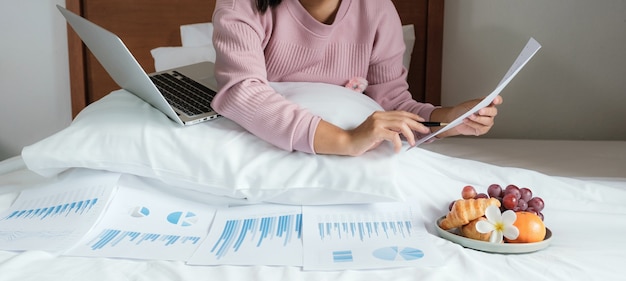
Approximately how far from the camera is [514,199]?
39.8 inches

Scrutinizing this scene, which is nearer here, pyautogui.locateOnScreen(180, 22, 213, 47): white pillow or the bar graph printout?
the bar graph printout

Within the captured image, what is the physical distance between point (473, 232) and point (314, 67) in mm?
533

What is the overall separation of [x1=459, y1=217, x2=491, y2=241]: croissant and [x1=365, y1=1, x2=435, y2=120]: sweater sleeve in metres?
0.45

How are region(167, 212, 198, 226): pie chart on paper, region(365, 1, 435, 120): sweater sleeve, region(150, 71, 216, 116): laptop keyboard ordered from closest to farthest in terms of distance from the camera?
region(167, 212, 198, 226): pie chart on paper < region(150, 71, 216, 116): laptop keyboard < region(365, 1, 435, 120): sweater sleeve

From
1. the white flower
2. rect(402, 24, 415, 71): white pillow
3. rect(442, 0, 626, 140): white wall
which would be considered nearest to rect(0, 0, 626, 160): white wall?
rect(442, 0, 626, 140): white wall

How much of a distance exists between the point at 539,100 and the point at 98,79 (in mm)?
1469

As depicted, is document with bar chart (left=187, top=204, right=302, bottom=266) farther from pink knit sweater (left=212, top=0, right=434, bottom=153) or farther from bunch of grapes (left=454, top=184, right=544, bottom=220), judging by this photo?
bunch of grapes (left=454, top=184, right=544, bottom=220)

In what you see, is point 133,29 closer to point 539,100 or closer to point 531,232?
point 539,100

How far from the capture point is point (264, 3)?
1.28 m

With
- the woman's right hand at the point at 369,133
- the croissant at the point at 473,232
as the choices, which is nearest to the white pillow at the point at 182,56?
the woman's right hand at the point at 369,133

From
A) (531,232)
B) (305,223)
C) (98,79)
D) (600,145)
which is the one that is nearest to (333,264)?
(305,223)

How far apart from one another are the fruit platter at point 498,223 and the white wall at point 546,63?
1.19 metres

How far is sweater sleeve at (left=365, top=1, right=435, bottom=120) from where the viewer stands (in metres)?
1.42

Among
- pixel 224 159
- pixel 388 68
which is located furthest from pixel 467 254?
pixel 388 68
